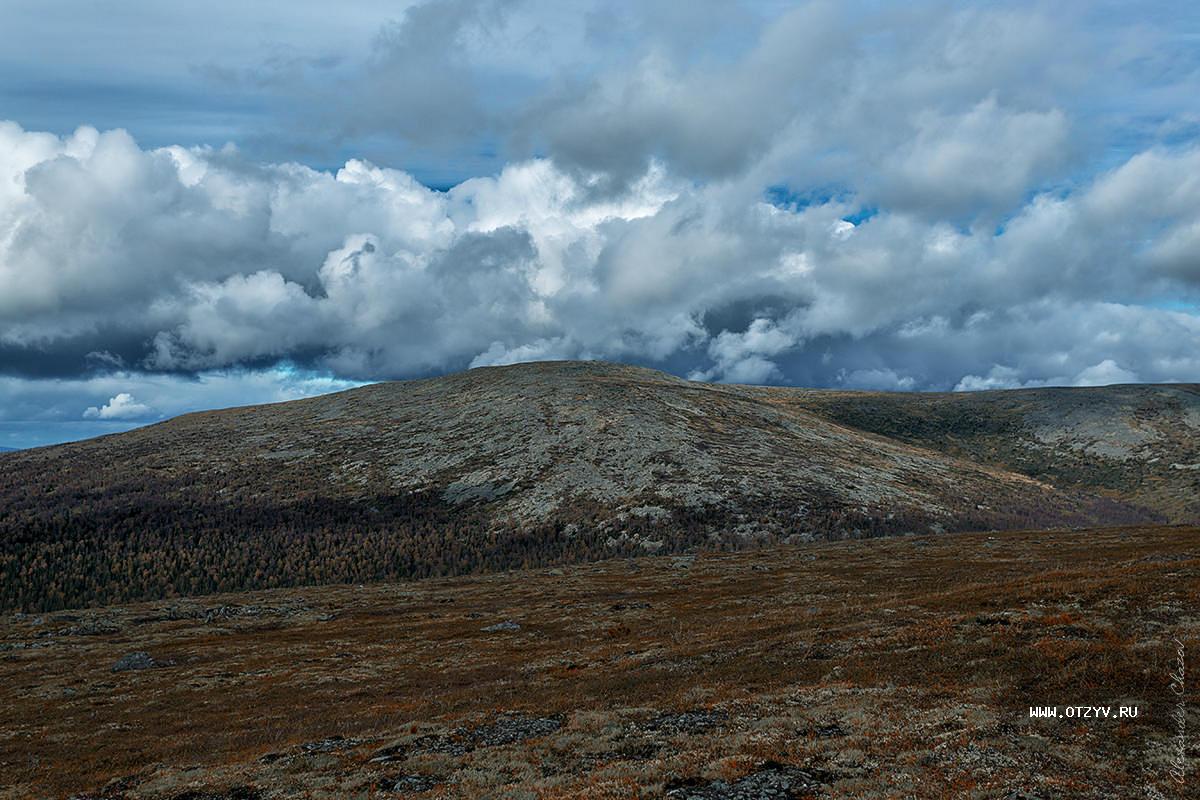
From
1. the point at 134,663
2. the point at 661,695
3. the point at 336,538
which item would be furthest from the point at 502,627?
the point at 336,538

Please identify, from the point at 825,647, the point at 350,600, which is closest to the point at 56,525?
the point at 350,600

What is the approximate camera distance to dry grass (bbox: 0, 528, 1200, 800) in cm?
2312

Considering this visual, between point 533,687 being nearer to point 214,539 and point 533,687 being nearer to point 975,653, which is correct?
point 975,653

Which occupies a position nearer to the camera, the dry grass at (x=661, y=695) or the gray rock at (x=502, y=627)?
the dry grass at (x=661, y=695)

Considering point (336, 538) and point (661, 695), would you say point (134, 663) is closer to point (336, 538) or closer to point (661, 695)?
point (661, 695)

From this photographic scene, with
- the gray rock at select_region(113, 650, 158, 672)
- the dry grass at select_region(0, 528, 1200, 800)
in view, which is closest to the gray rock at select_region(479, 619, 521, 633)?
the dry grass at select_region(0, 528, 1200, 800)

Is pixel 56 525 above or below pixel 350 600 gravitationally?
above

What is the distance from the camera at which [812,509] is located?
176500mm

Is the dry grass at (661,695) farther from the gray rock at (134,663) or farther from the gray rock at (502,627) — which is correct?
the gray rock at (502,627)

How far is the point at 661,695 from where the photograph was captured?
36.4 metres

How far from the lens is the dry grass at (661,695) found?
23.1 meters

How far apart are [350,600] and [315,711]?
7532 centimetres

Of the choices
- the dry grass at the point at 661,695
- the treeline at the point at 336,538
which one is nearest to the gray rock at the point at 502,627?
the dry grass at the point at 661,695

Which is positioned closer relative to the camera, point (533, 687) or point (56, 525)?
point (533, 687)
